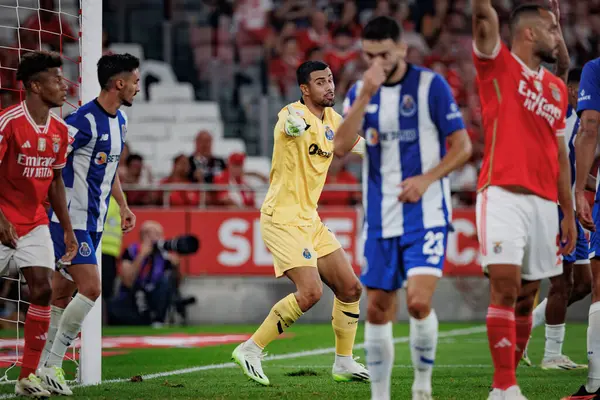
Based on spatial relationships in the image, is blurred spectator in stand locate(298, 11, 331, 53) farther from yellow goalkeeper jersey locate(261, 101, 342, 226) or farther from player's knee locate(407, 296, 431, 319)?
player's knee locate(407, 296, 431, 319)

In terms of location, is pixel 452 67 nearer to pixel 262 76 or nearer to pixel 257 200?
pixel 262 76

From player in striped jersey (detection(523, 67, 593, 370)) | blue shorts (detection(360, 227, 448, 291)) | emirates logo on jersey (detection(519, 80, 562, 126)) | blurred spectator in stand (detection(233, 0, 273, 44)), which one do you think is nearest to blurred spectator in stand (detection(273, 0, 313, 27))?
blurred spectator in stand (detection(233, 0, 273, 44))

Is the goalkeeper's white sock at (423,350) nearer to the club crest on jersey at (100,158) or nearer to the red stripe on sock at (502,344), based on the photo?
the red stripe on sock at (502,344)

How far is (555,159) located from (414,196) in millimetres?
988

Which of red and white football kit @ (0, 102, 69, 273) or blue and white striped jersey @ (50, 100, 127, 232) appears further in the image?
blue and white striped jersey @ (50, 100, 127, 232)

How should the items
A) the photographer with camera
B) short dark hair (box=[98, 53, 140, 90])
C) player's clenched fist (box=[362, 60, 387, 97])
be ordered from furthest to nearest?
the photographer with camera
short dark hair (box=[98, 53, 140, 90])
player's clenched fist (box=[362, 60, 387, 97])

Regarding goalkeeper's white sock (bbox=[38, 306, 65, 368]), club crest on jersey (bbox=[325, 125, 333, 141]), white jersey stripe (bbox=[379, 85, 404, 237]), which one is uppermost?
club crest on jersey (bbox=[325, 125, 333, 141])

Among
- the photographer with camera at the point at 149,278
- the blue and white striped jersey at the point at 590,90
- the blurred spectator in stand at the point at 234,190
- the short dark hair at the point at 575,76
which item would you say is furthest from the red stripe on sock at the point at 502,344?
the blurred spectator in stand at the point at 234,190

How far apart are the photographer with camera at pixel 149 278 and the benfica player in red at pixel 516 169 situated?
9.39 metres

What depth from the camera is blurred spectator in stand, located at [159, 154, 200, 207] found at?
16.3 metres

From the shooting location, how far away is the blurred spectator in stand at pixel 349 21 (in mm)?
20328

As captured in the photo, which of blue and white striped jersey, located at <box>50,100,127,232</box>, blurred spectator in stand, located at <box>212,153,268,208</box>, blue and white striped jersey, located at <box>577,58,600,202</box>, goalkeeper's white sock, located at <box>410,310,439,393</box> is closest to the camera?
goalkeeper's white sock, located at <box>410,310,439,393</box>

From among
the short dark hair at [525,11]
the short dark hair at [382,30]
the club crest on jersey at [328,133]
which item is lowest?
the club crest on jersey at [328,133]

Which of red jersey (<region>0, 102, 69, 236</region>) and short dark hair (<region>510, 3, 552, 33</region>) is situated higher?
short dark hair (<region>510, 3, 552, 33</region>)
